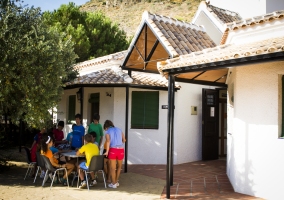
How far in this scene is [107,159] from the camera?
8344 mm

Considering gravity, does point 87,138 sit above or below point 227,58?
below

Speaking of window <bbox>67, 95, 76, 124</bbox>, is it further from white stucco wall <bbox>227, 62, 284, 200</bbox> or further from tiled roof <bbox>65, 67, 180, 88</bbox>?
white stucco wall <bbox>227, 62, 284, 200</bbox>

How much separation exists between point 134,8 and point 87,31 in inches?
1398

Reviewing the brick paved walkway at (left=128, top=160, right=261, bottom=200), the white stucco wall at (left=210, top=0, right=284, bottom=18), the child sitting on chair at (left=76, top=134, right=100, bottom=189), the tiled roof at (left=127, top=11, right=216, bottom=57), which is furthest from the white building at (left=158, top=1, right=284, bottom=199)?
the white stucco wall at (left=210, top=0, right=284, bottom=18)

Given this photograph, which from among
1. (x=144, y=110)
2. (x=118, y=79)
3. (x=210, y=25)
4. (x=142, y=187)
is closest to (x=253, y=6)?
(x=210, y=25)

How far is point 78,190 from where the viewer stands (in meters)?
7.72

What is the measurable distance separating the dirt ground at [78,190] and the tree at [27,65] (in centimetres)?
165

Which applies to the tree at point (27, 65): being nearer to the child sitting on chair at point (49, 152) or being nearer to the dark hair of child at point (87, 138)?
the child sitting on chair at point (49, 152)

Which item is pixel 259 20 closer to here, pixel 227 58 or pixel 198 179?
pixel 227 58

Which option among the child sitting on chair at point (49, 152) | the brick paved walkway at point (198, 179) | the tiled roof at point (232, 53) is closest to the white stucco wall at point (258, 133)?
the brick paved walkway at point (198, 179)

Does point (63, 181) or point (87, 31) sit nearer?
point (63, 181)

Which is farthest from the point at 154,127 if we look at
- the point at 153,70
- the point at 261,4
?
the point at 261,4

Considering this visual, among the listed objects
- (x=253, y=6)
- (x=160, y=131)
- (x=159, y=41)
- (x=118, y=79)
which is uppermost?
(x=253, y=6)

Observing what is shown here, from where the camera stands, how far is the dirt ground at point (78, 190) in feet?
A: 23.3
